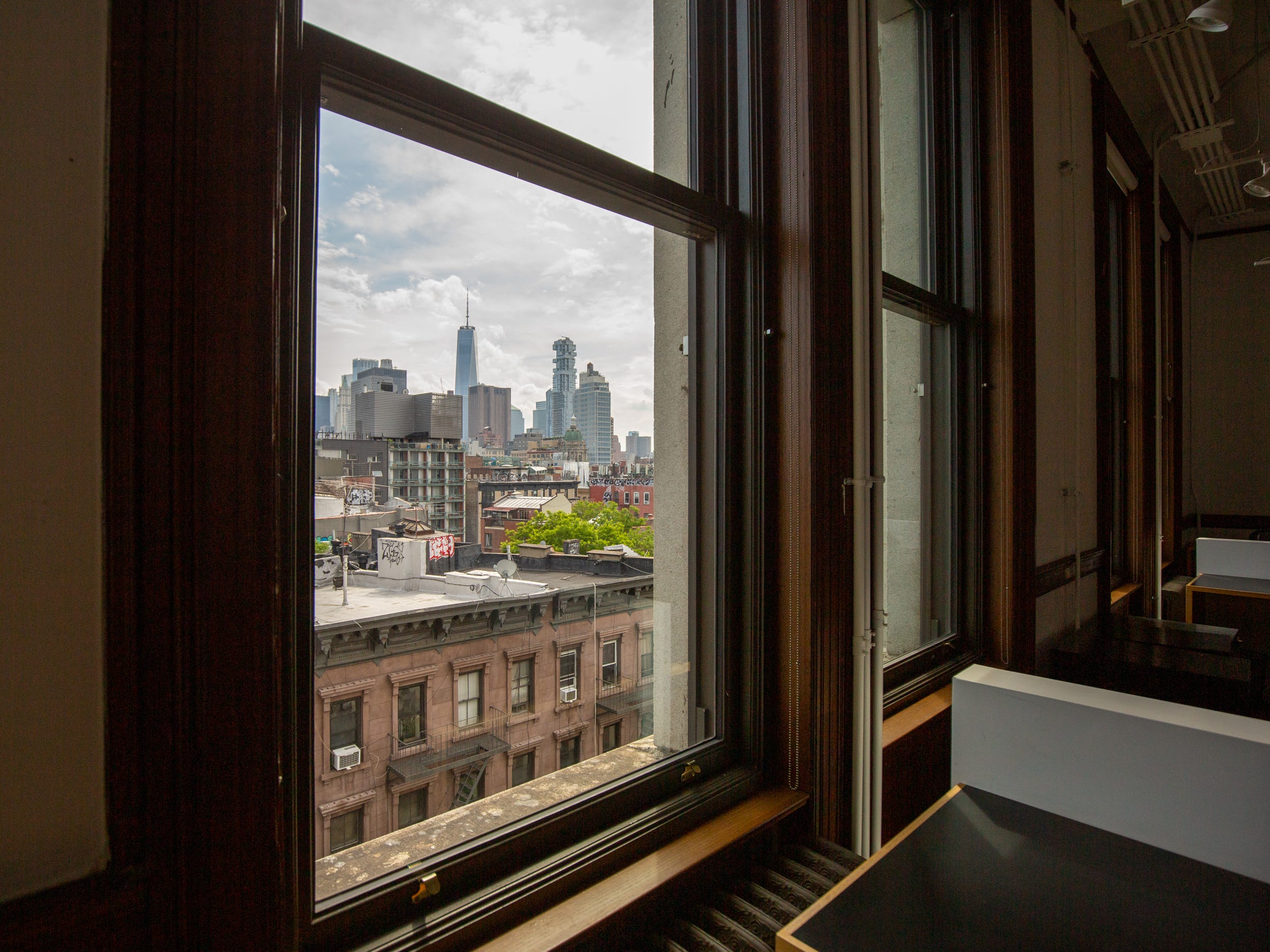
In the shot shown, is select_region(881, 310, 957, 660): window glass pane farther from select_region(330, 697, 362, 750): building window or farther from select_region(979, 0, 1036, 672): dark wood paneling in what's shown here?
select_region(330, 697, 362, 750): building window

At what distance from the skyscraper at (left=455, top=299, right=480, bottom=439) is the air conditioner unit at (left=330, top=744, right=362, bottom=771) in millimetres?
429

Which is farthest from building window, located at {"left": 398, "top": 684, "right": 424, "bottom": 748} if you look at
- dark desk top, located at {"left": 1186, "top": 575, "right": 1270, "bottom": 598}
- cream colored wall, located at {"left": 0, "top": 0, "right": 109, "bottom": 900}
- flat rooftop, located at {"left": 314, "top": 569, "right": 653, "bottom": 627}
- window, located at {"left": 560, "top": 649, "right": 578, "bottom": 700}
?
dark desk top, located at {"left": 1186, "top": 575, "right": 1270, "bottom": 598}

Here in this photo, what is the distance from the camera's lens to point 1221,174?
4035 mm

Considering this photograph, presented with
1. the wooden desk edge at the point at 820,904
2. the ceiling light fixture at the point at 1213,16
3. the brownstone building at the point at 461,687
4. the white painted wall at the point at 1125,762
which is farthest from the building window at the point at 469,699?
the ceiling light fixture at the point at 1213,16

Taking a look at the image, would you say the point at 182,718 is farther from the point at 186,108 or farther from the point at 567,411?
the point at 567,411

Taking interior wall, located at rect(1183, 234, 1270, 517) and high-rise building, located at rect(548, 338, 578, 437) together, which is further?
interior wall, located at rect(1183, 234, 1270, 517)

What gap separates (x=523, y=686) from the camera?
985 millimetres

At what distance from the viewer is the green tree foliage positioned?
1027 millimetres

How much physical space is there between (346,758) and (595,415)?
0.63 m

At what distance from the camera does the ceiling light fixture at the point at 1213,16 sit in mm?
1955

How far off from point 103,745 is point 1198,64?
424 cm

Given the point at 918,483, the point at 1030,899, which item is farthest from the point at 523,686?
the point at 918,483

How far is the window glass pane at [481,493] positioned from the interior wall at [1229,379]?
5580mm

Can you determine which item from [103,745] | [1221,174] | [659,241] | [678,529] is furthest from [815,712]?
[1221,174]
